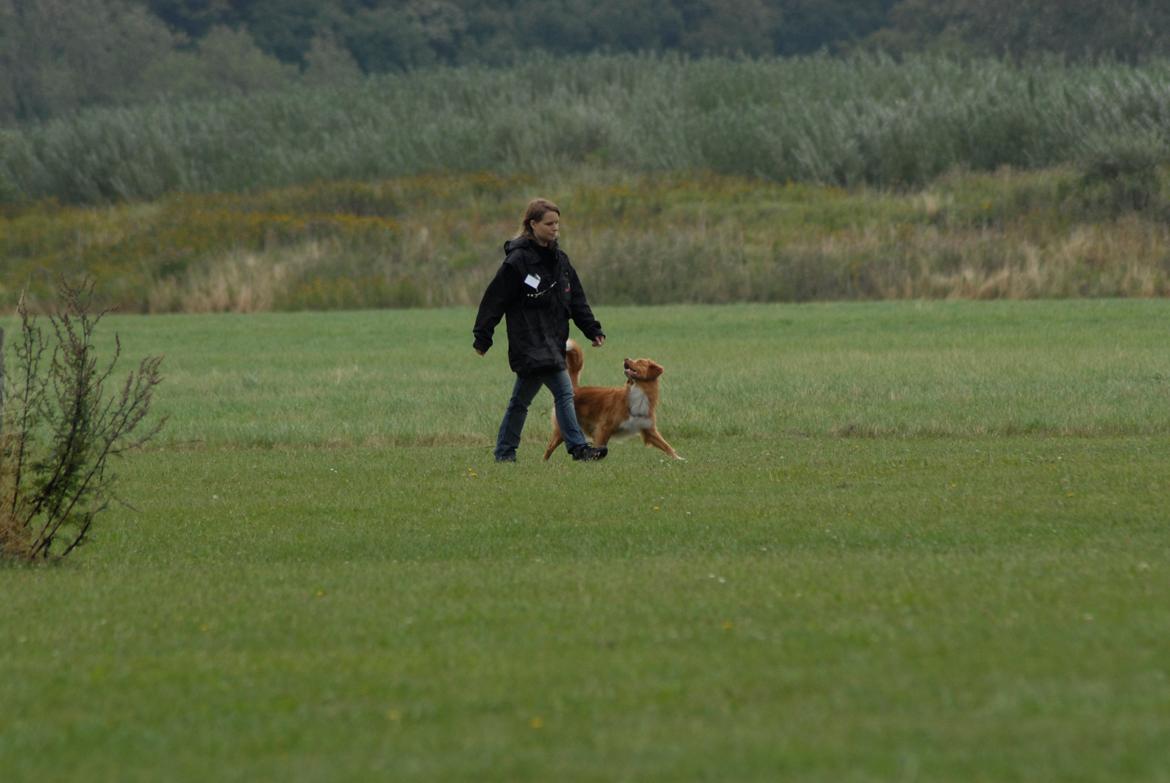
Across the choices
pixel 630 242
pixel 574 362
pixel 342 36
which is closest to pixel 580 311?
pixel 574 362

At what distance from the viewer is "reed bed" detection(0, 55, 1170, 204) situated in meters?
52.1

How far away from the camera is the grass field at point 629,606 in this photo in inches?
243

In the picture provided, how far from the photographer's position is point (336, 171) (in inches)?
2320

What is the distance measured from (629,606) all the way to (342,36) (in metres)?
88.3

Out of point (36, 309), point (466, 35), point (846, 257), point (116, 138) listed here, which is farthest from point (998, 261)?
point (466, 35)

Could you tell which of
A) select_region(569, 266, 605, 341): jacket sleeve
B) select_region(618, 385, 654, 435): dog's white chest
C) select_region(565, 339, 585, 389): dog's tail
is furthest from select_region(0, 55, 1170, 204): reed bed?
select_region(569, 266, 605, 341): jacket sleeve

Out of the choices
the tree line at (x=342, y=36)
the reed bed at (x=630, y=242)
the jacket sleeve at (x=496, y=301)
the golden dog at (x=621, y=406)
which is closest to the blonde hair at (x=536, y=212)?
the jacket sleeve at (x=496, y=301)

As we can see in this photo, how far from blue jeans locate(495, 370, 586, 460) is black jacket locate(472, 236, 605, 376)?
0.53 feet

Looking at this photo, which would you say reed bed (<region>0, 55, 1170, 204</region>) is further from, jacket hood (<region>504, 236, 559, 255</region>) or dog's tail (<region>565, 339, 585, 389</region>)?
jacket hood (<region>504, 236, 559, 255</region>)

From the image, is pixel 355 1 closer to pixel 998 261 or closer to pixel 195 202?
pixel 195 202

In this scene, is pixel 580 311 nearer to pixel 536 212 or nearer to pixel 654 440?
pixel 536 212

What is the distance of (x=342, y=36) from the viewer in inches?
3711

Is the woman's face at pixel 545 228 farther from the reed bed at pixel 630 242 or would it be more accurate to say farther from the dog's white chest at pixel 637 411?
the reed bed at pixel 630 242

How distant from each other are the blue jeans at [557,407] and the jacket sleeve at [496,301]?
50 centimetres
